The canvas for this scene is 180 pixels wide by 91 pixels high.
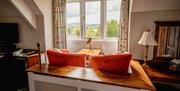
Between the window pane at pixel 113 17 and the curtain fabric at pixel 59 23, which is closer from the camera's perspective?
the window pane at pixel 113 17

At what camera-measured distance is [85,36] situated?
414 cm

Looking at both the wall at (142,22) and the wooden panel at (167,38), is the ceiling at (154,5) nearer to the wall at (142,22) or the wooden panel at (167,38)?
the wall at (142,22)

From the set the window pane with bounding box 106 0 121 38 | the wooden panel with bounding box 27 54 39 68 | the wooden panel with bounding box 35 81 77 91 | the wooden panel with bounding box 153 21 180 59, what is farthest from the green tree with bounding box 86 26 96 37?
the wooden panel with bounding box 35 81 77 91

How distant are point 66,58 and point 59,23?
6.90 feet

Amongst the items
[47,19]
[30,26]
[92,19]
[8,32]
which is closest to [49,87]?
[47,19]

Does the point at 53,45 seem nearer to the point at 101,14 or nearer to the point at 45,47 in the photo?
the point at 45,47

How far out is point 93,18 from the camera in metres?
3.99

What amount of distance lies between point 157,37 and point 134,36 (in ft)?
1.42

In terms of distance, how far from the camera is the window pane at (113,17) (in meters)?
3.76

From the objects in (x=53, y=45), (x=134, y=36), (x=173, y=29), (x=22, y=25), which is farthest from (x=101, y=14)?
(x=22, y=25)

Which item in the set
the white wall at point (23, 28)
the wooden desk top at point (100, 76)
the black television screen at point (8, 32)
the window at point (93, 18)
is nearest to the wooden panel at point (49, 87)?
the wooden desk top at point (100, 76)

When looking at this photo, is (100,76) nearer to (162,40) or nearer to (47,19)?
(162,40)

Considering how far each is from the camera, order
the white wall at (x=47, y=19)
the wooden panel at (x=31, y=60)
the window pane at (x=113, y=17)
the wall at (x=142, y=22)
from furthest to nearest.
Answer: the window pane at (x=113, y=17), the white wall at (x=47, y=19), the wooden panel at (x=31, y=60), the wall at (x=142, y=22)

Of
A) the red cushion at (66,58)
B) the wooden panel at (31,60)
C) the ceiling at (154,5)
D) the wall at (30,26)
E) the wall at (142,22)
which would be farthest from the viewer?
the wall at (30,26)
